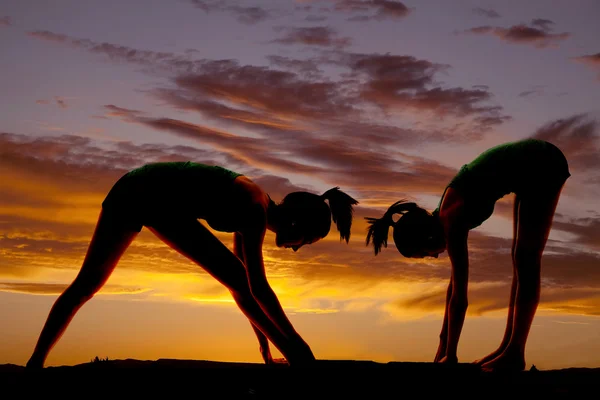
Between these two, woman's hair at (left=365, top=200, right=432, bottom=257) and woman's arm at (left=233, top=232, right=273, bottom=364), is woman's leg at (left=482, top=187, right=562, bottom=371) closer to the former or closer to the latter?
woman's hair at (left=365, top=200, right=432, bottom=257)

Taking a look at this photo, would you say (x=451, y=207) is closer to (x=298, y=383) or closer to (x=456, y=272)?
(x=456, y=272)

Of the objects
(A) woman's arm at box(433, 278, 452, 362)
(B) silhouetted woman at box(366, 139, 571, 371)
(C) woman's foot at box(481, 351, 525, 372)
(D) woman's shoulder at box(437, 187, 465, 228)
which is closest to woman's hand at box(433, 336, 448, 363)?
(A) woman's arm at box(433, 278, 452, 362)

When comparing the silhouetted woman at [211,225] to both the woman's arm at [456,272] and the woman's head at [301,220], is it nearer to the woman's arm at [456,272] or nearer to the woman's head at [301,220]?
the woman's head at [301,220]

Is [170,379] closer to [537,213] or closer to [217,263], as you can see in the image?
[217,263]

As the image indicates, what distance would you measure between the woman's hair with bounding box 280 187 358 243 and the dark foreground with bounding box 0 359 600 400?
139cm

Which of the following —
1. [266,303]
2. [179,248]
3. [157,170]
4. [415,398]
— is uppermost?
[157,170]

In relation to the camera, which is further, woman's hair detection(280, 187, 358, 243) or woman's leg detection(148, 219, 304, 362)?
woman's hair detection(280, 187, 358, 243)

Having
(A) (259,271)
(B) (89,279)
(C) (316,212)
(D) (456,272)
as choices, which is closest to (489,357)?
(D) (456,272)

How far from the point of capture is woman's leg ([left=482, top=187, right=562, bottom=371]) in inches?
249

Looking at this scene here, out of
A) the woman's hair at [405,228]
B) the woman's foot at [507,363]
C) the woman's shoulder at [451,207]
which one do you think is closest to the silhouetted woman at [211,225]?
the woman's hair at [405,228]

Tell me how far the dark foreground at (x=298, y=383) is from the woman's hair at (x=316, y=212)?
1391mm

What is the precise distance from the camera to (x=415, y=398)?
4.86 m

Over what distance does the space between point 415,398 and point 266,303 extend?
5.33 feet

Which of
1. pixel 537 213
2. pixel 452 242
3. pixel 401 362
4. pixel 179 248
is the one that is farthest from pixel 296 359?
pixel 537 213
